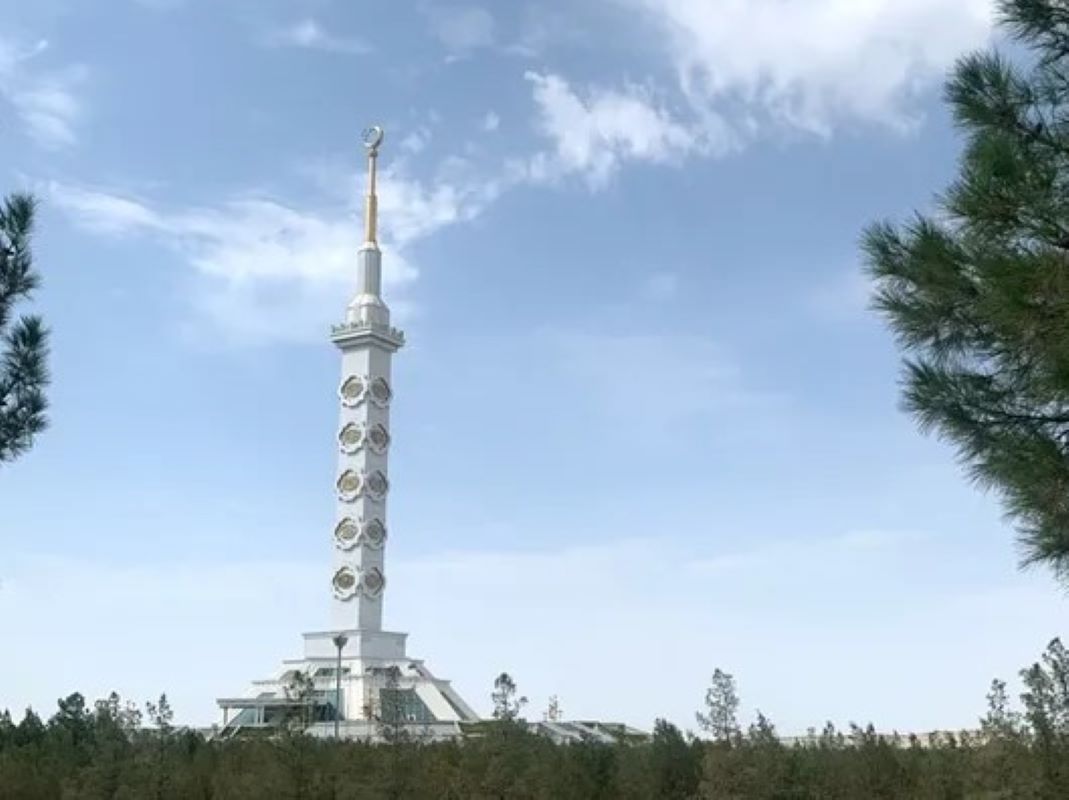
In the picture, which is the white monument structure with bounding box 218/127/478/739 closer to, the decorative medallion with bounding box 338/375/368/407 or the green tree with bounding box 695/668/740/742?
the decorative medallion with bounding box 338/375/368/407

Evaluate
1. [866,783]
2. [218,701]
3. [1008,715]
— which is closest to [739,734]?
[866,783]

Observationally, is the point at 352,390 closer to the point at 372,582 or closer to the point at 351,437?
the point at 351,437

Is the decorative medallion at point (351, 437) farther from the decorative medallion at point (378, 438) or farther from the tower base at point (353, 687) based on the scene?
the tower base at point (353, 687)

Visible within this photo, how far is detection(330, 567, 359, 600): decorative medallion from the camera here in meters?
45.7

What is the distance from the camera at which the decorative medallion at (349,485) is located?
46.4 m

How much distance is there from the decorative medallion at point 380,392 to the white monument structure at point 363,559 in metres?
0.04

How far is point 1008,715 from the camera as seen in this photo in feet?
38.2

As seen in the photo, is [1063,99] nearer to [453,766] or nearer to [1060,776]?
[1060,776]

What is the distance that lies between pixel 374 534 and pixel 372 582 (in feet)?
5.61

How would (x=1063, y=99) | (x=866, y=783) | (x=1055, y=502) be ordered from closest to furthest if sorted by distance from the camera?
(x=1055, y=502) < (x=1063, y=99) < (x=866, y=783)

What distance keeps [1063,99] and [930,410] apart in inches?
74.3

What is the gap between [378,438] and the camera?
47219mm

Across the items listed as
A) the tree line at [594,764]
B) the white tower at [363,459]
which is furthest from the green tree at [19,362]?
the white tower at [363,459]

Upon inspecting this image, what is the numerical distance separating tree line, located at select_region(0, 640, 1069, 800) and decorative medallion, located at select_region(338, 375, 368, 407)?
1306 inches
